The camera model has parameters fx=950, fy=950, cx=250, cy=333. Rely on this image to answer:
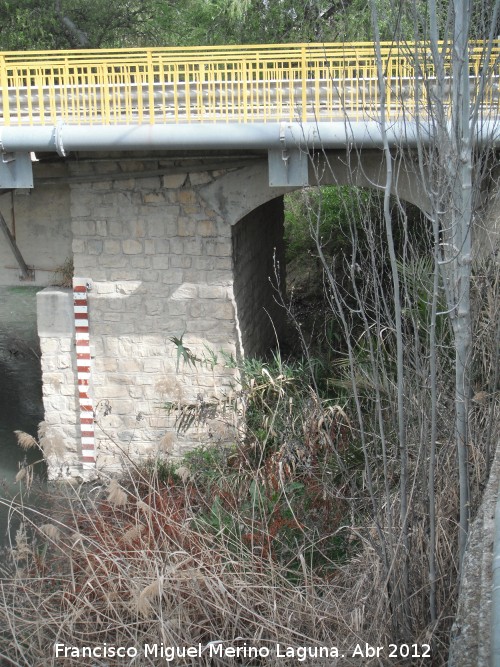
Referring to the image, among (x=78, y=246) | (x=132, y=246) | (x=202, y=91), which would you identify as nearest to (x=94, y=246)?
(x=78, y=246)

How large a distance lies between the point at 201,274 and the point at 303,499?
3405mm

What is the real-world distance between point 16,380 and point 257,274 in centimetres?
430

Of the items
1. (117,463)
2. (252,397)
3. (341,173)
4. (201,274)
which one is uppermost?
(341,173)

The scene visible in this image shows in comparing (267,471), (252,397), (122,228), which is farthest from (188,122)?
(267,471)

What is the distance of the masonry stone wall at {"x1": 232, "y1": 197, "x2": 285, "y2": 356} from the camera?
33.9 ft

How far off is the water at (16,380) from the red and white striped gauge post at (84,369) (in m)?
0.86

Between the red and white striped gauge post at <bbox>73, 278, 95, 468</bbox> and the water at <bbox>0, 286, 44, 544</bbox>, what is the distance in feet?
2.81

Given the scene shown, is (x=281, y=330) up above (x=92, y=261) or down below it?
below

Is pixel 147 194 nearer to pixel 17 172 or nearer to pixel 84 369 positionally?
pixel 17 172

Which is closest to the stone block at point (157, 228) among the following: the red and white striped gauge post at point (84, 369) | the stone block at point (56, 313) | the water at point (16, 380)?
the red and white striped gauge post at point (84, 369)

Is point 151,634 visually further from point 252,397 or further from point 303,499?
point 252,397

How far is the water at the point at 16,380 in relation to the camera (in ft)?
37.1

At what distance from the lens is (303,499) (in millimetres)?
7301

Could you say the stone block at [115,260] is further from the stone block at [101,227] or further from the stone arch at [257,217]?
the stone arch at [257,217]
